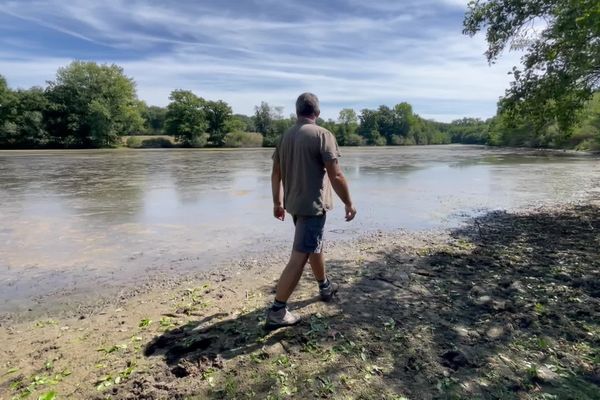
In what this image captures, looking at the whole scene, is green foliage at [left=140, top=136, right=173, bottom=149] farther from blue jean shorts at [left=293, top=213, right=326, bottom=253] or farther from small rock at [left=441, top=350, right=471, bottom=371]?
small rock at [left=441, top=350, right=471, bottom=371]

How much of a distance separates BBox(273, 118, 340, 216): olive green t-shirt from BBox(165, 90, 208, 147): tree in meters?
78.3

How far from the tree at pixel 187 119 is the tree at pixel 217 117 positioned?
5.30 ft

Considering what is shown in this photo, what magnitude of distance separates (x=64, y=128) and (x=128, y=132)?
32.9 ft

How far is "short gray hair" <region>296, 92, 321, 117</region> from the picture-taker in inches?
145

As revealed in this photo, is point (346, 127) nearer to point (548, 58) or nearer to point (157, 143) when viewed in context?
point (157, 143)

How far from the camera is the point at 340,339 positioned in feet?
11.1

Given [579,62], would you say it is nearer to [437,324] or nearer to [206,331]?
[437,324]

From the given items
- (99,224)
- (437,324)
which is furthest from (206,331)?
(99,224)

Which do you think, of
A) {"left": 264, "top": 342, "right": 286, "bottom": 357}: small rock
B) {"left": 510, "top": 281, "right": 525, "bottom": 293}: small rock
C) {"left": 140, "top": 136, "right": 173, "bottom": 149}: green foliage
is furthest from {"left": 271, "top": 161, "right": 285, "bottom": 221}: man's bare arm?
{"left": 140, "top": 136, "right": 173, "bottom": 149}: green foliage

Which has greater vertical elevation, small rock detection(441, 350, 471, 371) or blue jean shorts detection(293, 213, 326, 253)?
blue jean shorts detection(293, 213, 326, 253)

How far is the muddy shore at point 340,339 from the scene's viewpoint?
9.20 feet

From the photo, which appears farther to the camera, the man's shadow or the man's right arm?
the man's right arm

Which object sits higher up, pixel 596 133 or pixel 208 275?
pixel 596 133

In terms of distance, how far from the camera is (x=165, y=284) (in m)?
5.16
